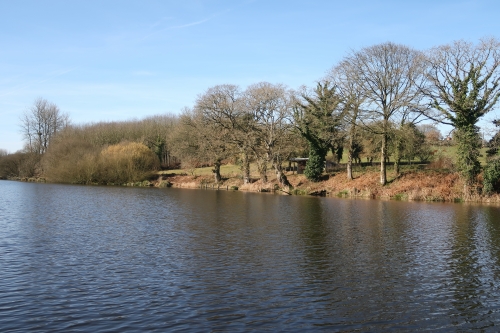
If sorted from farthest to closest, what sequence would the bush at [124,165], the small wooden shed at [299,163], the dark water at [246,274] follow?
the bush at [124,165] < the small wooden shed at [299,163] < the dark water at [246,274]

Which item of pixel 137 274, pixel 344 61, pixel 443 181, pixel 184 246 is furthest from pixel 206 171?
pixel 137 274

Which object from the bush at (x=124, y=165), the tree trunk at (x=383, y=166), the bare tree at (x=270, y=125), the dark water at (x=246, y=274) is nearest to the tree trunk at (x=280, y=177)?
the bare tree at (x=270, y=125)

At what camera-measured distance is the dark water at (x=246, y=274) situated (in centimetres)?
1062

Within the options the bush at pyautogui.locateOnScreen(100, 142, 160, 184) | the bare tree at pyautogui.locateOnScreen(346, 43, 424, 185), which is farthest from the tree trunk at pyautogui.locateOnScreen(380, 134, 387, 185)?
the bush at pyautogui.locateOnScreen(100, 142, 160, 184)

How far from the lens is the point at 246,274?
47.7 ft

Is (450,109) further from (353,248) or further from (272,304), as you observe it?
(272,304)

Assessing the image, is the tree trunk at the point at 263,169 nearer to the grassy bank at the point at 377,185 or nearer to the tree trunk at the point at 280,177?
the grassy bank at the point at 377,185

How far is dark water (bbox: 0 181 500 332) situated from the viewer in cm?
1062

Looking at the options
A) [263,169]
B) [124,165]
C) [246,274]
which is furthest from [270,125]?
[246,274]

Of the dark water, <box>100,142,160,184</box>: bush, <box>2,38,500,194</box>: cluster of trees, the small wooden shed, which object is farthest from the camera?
<box>100,142,160,184</box>: bush

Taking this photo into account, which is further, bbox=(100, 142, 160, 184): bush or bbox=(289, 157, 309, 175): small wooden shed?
bbox=(100, 142, 160, 184): bush

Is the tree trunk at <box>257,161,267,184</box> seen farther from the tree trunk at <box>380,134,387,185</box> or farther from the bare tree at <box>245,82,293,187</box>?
the tree trunk at <box>380,134,387,185</box>

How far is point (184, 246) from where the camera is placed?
18750 mm

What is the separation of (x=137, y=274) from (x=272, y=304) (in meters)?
4.83
